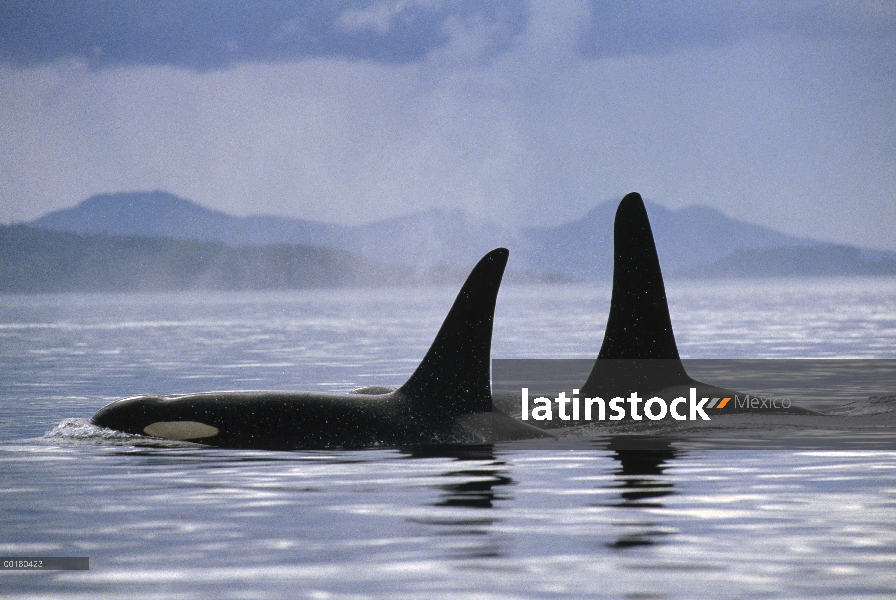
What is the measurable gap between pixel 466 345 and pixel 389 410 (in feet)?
3.69

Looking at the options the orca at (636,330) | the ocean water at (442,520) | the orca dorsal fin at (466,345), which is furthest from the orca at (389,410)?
the orca at (636,330)

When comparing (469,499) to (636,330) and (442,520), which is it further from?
(636,330)

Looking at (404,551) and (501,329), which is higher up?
(501,329)

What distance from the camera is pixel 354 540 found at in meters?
10.4

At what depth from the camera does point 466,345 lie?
15.5 m

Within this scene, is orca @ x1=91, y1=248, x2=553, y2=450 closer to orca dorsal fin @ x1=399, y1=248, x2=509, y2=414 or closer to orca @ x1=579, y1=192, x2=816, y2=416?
orca dorsal fin @ x1=399, y1=248, x2=509, y2=414

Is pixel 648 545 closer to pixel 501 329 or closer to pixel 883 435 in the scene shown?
pixel 883 435

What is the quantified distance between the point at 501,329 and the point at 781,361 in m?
31.7

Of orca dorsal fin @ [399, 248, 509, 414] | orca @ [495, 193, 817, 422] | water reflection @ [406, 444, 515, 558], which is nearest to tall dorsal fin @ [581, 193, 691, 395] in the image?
orca @ [495, 193, 817, 422]

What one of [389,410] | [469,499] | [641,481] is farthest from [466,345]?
[469,499]

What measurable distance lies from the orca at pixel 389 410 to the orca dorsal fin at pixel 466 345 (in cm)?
1

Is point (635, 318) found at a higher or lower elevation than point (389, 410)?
higher

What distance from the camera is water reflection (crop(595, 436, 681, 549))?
1050 cm

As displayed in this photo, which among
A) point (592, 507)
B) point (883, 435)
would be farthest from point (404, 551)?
point (883, 435)
